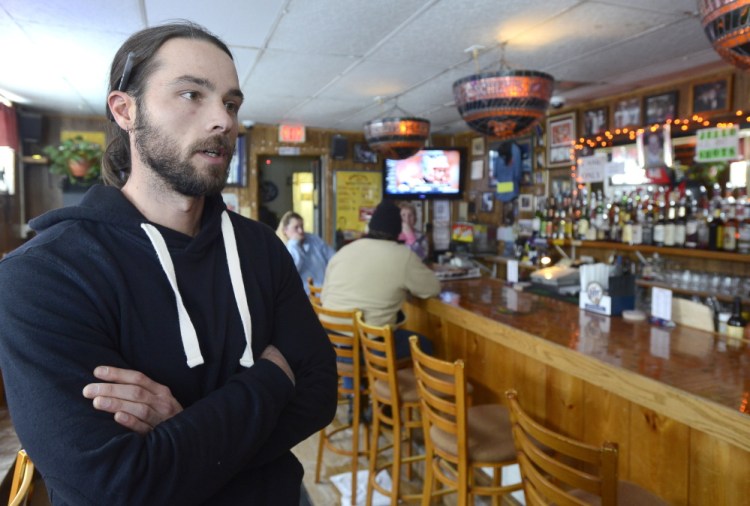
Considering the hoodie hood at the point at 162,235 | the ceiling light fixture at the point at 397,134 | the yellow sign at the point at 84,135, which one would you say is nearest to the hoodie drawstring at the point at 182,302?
the hoodie hood at the point at 162,235

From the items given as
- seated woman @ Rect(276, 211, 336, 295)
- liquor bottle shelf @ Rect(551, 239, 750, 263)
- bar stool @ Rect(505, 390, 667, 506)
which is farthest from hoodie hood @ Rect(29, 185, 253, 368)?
liquor bottle shelf @ Rect(551, 239, 750, 263)

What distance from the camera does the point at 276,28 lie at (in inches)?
126

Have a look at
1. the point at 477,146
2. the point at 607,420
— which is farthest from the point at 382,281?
the point at 477,146

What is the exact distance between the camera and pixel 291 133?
691 cm

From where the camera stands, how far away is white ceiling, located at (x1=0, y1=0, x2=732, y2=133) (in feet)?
9.43

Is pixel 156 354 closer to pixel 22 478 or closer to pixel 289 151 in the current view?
pixel 22 478

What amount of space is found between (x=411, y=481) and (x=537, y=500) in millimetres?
1592

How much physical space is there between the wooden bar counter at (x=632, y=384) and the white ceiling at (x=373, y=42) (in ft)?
5.51

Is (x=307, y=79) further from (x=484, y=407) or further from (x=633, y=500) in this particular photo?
(x=633, y=500)

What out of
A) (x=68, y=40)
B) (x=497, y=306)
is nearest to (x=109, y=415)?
(x=497, y=306)

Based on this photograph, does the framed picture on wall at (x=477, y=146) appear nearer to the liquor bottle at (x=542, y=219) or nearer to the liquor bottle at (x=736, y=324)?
the liquor bottle at (x=542, y=219)

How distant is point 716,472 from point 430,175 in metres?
5.53

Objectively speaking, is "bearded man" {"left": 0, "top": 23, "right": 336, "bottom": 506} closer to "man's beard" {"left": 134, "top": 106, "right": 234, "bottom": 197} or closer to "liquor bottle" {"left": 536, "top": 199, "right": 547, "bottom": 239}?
"man's beard" {"left": 134, "top": 106, "right": 234, "bottom": 197}

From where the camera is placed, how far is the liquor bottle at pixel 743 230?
12.8ft
